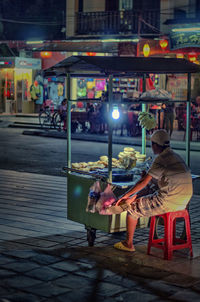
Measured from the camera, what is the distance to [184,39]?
2430cm

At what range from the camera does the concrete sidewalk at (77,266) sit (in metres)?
5.10

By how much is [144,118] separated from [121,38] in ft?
68.6

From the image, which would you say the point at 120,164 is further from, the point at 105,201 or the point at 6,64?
the point at 6,64

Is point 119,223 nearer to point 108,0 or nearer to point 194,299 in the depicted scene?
point 194,299

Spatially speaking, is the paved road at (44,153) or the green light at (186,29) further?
the green light at (186,29)

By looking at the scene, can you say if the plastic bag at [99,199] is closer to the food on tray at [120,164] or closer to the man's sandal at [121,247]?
the man's sandal at [121,247]

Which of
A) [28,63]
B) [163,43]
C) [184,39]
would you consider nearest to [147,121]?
[184,39]

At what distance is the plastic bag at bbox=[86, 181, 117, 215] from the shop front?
2887cm

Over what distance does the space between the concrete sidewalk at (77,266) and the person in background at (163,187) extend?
0.50 metres

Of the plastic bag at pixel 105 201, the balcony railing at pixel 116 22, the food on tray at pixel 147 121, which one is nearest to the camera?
the plastic bag at pixel 105 201

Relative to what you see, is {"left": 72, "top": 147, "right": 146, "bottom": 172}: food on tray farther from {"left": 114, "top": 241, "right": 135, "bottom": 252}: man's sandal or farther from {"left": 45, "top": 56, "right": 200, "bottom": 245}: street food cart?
{"left": 114, "top": 241, "right": 135, "bottom": 252}: man's sandal

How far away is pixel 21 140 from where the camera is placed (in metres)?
21.8

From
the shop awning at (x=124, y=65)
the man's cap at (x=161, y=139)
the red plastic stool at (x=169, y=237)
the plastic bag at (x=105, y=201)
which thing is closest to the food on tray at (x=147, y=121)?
the shop awning at (x=124, y=65)

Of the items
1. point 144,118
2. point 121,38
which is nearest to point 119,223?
point 144,118
